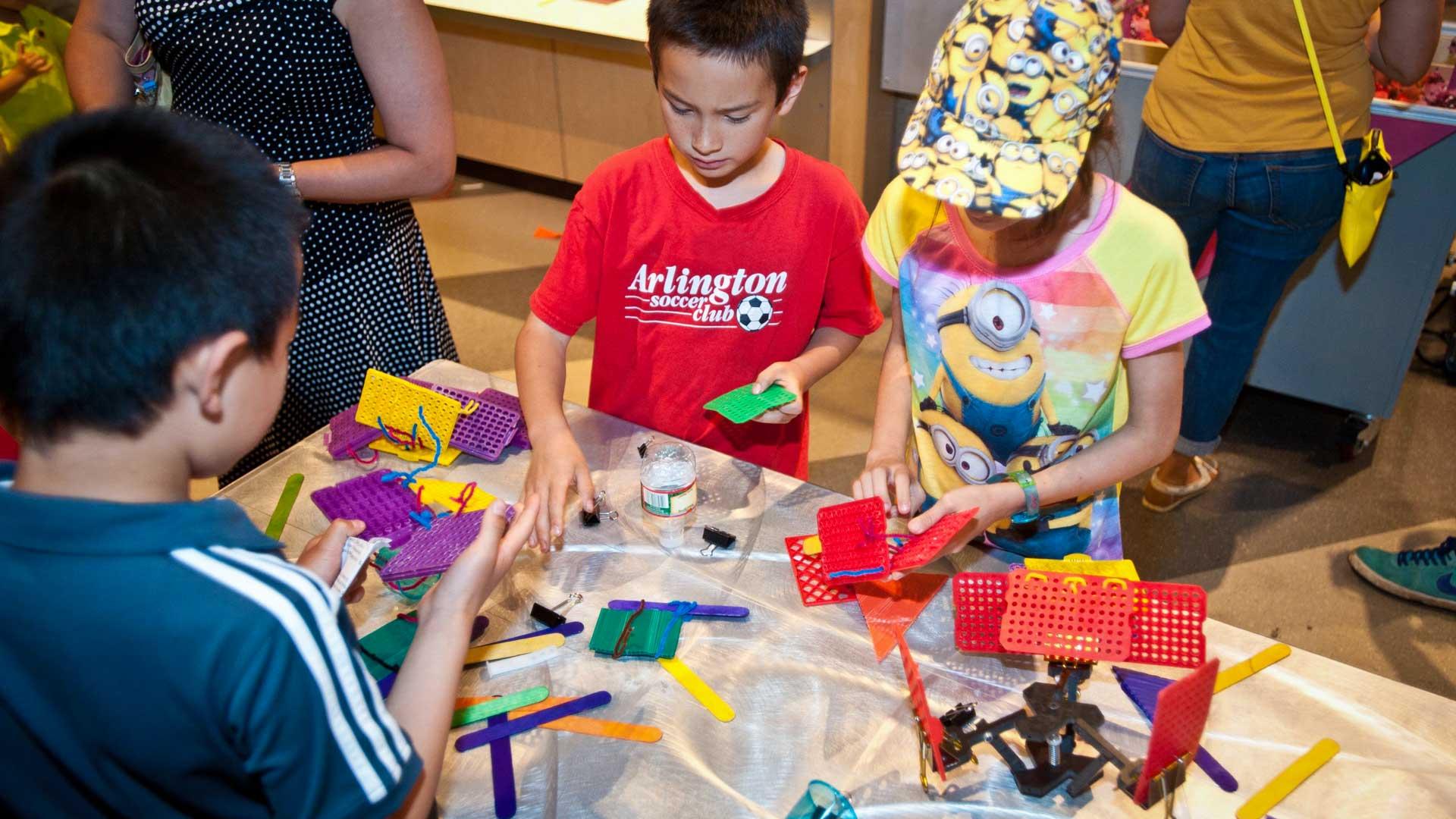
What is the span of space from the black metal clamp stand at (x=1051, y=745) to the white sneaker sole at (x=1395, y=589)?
1.75 metres

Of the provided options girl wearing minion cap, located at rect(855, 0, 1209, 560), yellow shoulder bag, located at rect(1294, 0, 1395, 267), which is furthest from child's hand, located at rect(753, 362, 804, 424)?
yellow shoulder bag, located at rect(1294, 0, 1395, 267)

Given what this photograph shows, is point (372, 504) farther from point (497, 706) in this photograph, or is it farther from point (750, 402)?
point (750, 402)

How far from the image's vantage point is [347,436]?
157cm

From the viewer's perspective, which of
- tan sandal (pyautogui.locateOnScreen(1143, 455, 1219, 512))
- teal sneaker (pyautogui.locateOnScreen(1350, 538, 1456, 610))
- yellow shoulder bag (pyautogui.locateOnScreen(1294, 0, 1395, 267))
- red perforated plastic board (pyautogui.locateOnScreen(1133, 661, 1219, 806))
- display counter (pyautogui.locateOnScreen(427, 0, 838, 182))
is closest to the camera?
red perforated plastic board (pyautogui.locateOnScreen(1133, 661, 1219, 806))

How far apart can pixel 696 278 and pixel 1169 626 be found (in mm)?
847

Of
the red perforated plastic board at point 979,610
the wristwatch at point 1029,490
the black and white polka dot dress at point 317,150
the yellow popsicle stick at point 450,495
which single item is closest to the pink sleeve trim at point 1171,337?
the wristwatch at point 1029,490

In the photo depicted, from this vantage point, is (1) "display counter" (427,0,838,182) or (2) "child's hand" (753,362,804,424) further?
(1) "display counter" (427,0,838,182)

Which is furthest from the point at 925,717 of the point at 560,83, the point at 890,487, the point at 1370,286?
the point at 560,83

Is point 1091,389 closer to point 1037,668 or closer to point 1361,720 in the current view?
point 1037,668

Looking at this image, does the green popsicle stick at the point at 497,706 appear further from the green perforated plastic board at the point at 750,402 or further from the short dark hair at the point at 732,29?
the short dark hair at the point at 732,29

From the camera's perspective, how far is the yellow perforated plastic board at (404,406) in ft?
5.11

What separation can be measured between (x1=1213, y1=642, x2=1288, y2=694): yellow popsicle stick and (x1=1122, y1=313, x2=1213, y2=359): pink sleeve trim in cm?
37

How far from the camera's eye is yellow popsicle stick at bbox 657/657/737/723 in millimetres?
1163

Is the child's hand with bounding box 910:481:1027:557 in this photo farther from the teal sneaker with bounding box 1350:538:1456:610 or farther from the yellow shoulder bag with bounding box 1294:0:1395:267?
the teal sneaker with bounding box 1350:538:1456:610
